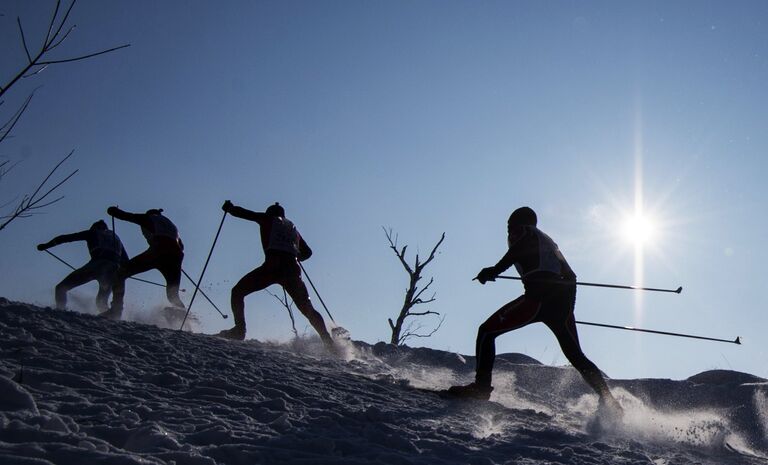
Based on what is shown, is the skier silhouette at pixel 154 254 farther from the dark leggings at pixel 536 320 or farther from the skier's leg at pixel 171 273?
the dark leggings at pixel 536 320

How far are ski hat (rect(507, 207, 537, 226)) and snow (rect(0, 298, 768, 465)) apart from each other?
70.1 inches

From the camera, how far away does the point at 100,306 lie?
10.0m

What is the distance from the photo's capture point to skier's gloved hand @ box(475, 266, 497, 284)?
625 centimetres

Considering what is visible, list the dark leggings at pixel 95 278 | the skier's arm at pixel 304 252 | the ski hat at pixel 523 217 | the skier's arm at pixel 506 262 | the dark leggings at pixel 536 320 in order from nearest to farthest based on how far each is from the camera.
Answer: the dark leggings at pixel 536 320 < the skier's arm at pixel 506 262 < the ski hat at pixel 523 217 < the skier's arm at pixel 304 252 < the dark leggings at pixel 95 278

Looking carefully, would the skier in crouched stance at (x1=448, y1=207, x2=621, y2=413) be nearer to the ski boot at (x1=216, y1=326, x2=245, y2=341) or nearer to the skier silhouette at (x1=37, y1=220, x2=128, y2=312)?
the ski boot at (x1=216, y1=326, x2=245, y2=341)

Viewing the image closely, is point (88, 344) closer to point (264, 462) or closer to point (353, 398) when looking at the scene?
point (353, 398)

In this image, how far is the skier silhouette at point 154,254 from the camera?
30.5 ft

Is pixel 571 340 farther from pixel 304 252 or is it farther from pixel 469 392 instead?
pixel 304 252

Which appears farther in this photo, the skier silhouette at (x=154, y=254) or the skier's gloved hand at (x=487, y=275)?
the skier silhouette at (x=154, y=254)

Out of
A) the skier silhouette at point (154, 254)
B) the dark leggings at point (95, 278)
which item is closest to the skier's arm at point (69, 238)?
the dark leggings at point (95, 278)

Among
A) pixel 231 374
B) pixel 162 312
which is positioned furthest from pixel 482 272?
pixel 162 312

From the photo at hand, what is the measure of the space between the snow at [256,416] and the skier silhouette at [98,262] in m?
3.46

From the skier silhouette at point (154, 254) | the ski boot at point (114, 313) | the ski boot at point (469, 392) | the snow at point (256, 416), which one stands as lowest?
the snow at point (256, 416)

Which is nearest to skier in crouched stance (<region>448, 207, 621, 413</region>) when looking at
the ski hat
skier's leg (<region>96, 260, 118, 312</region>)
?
the ski hat
